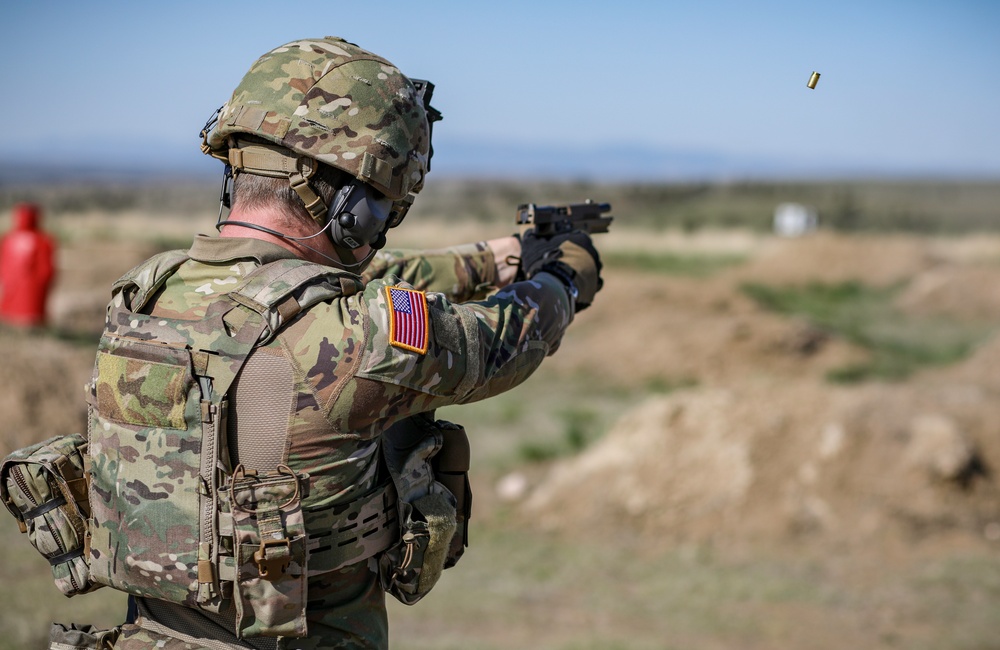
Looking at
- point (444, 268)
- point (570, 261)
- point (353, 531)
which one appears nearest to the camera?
point (353, 531)

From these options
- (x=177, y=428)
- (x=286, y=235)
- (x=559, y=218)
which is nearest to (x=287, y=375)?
(x=177, y=428)

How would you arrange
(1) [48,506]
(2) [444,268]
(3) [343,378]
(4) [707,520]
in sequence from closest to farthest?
(3) [343,378] < (1) [48,506] < (2) [444,268] < (4) [707,520]

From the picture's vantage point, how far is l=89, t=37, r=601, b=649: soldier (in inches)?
85.0

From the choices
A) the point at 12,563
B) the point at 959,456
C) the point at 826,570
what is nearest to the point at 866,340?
the point at 959,456

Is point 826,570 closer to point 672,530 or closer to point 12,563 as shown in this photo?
point 672,530

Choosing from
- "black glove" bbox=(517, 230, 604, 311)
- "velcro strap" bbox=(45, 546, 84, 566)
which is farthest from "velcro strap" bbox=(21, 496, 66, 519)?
"black glove" bbox=(517, 230, 604, 311)

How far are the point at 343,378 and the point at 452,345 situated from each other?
268 mm

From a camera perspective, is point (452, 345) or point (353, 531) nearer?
point (452, 345)

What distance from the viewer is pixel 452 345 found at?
226 centimetres

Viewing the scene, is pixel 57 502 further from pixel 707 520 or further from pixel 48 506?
pixel 707 520

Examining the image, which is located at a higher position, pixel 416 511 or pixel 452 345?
pixel 452 345

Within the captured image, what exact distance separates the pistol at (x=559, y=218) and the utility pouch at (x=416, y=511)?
955mm

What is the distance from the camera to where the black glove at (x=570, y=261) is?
2.89m

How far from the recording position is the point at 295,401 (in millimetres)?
2152
